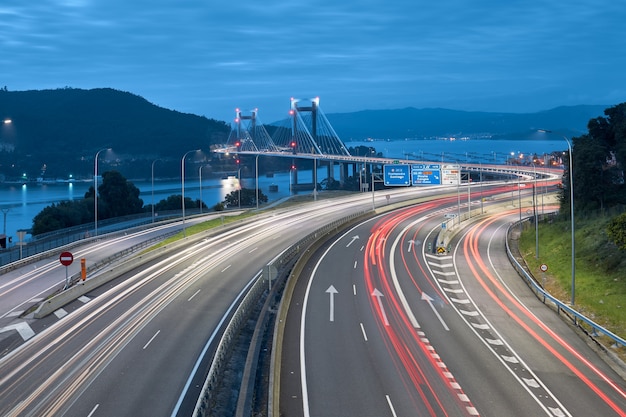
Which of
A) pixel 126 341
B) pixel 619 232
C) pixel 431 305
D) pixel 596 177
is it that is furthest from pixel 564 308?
pixel 596 177

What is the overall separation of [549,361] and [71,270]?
3223cm

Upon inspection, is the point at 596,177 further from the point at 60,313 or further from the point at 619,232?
the point at 60,313

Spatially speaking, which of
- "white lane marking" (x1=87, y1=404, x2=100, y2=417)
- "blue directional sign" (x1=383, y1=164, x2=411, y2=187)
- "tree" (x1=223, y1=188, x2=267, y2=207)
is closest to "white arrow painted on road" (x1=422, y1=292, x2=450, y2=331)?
"white lane marking" (x1=87, y1=404, x2=100, y2=417)

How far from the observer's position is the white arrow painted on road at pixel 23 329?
26.0m

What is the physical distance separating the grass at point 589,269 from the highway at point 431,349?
203cm

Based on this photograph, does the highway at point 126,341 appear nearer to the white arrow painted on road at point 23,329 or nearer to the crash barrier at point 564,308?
the white arrow painted on road at point 23,329

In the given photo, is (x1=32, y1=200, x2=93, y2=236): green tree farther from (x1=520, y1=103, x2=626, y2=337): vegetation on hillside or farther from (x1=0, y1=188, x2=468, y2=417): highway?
(x1=520, y1=103, x2=626, y2=337): vegetation on hillside

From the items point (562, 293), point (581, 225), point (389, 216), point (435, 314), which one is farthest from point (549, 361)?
point (389, 216)

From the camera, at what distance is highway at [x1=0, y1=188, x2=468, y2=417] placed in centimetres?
1873

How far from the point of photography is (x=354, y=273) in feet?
135

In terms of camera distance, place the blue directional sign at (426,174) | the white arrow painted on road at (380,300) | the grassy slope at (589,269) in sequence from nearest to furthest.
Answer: the white arrow painted on road at (380,300) < the grassy slope at (589,269) < the blue directional sign at (426,174)

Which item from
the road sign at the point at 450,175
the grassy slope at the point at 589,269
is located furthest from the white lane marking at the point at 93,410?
the road sign at the point at 450,175

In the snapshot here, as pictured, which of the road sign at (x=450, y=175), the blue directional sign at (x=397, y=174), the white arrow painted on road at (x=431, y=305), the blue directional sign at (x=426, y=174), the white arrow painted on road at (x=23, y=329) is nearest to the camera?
the white arrow painted on road at (x=23, y=329)

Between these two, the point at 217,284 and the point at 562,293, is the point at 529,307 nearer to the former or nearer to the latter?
the point at 562,293
